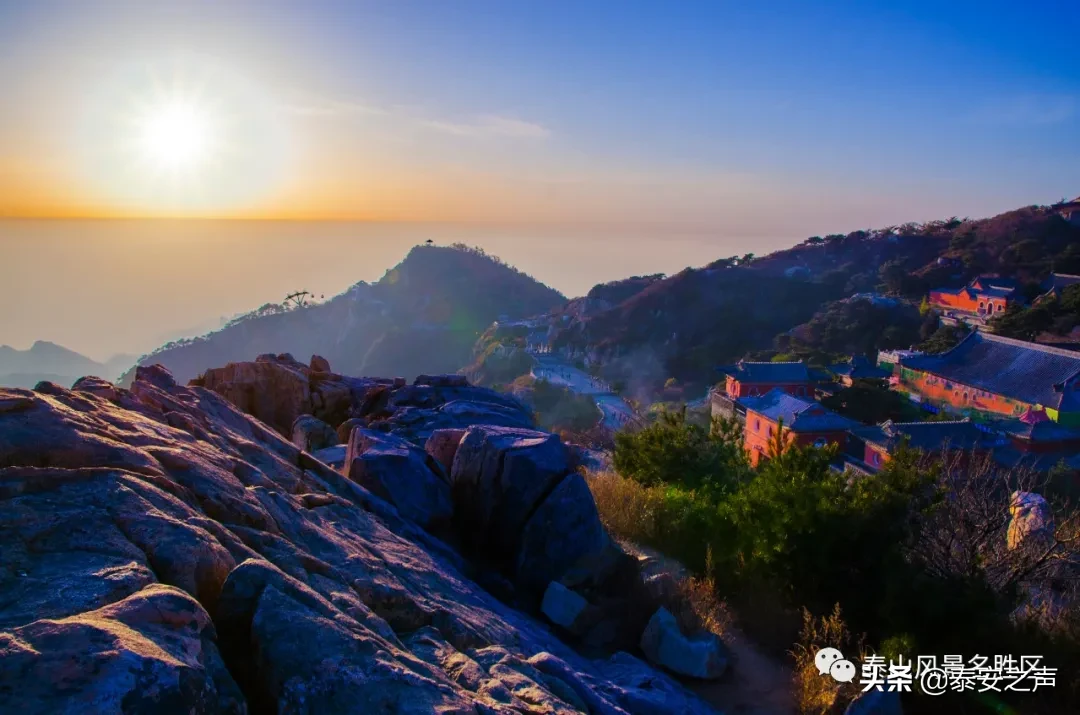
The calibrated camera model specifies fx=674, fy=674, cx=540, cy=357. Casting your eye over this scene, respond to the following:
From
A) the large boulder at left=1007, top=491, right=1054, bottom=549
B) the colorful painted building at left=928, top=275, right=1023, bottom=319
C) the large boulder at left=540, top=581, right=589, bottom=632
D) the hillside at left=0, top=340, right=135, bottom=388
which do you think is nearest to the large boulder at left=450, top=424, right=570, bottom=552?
the large boulder at left=540, top=581, right=589, bottom=632

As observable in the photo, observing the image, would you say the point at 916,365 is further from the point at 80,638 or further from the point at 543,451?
the point at 80,638

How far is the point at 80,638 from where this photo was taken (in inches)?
92.0

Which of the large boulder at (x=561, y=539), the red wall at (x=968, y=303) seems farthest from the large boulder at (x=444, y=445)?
the red wall at (x=968, y=303)

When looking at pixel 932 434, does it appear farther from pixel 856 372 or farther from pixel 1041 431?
pixel 856 372

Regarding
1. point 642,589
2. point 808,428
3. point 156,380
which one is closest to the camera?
point 642,589

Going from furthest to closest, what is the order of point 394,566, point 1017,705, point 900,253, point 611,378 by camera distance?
point 900,253, point 611,378, point 1017,705, point 394,566

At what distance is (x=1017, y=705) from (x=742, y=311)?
57816 mm

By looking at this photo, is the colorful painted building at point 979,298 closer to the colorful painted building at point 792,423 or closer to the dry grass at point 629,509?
the colorful painted building at point 792,423

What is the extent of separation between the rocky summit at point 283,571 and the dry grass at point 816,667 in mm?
1085

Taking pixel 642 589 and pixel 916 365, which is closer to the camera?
pixel 642 589

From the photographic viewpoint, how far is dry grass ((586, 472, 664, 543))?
28.6 ft

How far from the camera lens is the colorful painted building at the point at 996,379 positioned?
28.4 meters

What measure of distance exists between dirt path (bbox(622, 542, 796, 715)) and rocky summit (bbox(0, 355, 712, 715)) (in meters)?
0.58

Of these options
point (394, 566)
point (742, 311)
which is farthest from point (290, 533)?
point (742, 311)
